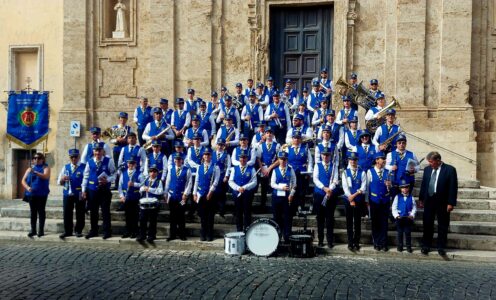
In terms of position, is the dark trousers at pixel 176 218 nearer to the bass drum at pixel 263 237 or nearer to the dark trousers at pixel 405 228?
the bass drum at pixel 263 237

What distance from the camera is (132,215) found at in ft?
37.3

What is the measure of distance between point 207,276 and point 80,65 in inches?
456

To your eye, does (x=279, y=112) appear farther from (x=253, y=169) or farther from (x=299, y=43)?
(x=299, y=43)

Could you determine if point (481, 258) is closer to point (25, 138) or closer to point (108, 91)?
point (108, 91)

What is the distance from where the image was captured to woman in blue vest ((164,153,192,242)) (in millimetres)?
11070

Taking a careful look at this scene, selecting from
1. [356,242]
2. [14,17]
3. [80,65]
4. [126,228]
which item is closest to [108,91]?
[80,65]

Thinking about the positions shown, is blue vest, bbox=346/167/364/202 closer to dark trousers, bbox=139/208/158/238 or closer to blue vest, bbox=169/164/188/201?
blue vest, bbox=169/164/188/201

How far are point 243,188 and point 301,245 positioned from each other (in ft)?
5.59

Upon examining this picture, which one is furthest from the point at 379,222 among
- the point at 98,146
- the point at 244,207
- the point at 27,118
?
the point at 27,118

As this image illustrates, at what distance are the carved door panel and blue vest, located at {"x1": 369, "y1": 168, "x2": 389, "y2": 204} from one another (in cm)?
737

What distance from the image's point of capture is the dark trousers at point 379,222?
10.2 m

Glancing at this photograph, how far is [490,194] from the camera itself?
12.2 metres

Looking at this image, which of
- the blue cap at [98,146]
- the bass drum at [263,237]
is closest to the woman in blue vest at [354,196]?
the bass drum at [263,237]

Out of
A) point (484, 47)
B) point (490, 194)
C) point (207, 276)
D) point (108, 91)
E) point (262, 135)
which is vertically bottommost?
point (207, 276)
